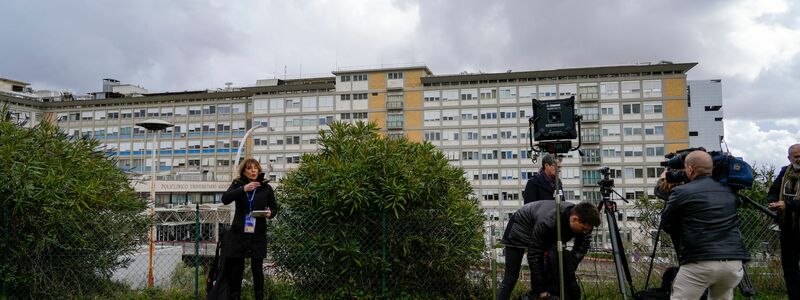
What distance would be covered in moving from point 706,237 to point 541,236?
1257 millimetres

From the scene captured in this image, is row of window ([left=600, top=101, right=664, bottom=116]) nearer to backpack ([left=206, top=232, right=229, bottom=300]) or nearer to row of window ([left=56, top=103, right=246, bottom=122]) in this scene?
row of window ([left=56, top=103, right=246, bottom=122])

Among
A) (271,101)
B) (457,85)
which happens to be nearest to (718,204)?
(457,85)

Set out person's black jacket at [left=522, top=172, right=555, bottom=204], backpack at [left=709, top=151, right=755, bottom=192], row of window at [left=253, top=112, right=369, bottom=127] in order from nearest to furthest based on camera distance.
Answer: backpack at [left=709, top=151, right=755, bottom=192], person's black jacket at [left=522, top=172, right=555, bottom=204], row of window at [left=253, top=112, right=369, bottom=127]

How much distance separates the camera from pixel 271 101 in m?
76.4

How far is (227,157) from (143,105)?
15.0 metres

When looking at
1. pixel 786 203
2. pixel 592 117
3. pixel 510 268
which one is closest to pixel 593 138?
pixel 592 117

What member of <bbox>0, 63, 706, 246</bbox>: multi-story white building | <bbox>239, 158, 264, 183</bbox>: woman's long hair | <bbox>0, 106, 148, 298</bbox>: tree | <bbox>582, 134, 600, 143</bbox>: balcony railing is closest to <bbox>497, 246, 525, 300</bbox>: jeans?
<bbox>239, 158, 264, 183</bbox>: woman's long hair

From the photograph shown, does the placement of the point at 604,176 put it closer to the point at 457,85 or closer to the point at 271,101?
the point at 457,85

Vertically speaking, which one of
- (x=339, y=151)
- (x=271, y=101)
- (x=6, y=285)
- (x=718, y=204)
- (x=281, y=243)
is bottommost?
(x=6, y=285)

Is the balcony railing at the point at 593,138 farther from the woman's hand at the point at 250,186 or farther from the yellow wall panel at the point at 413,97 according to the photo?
the woman's hand at the point at 250,186

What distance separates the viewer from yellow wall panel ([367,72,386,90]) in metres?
72.4

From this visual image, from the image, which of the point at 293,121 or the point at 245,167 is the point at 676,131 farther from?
the point at 245,167

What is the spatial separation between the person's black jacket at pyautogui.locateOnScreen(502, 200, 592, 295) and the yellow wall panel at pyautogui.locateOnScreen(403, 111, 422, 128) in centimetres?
6664

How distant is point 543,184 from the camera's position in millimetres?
6516
